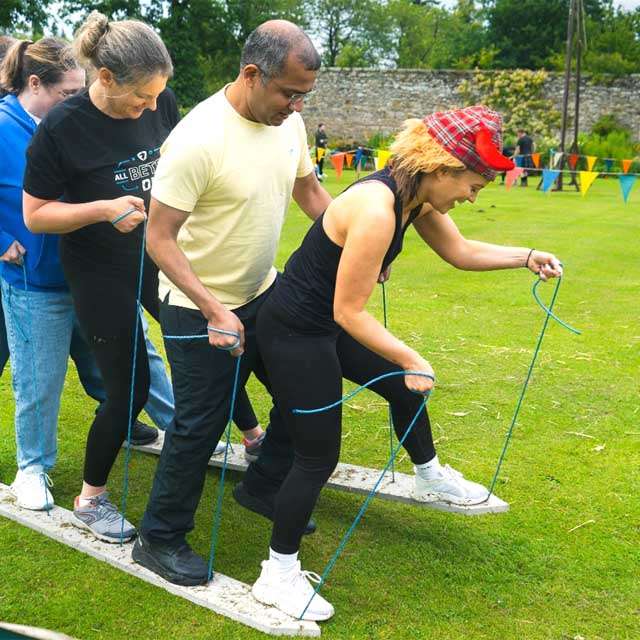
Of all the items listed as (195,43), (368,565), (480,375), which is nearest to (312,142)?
(195,43)

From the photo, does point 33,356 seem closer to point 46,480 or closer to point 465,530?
point 46,480

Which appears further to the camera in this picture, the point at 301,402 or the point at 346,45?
the point at 346,45

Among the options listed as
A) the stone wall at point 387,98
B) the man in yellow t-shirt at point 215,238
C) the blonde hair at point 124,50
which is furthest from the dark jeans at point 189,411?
the stone wall at point 387,98

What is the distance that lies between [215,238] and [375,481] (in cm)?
137

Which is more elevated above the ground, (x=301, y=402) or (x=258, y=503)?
(x=301, y=402)

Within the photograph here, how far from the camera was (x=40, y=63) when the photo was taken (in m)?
3.06

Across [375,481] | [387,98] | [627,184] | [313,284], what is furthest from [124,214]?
[387,98]

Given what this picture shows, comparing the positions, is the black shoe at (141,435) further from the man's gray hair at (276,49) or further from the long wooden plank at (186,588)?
the man's gray hair at (276,49)

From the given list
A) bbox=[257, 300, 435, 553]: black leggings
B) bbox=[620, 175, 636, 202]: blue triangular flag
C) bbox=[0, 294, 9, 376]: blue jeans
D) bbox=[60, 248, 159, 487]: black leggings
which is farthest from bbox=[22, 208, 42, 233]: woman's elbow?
bbox=[620, 175, 636, 202]: blue triangular flag

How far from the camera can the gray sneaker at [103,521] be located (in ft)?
10.2

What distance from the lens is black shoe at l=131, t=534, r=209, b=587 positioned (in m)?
2.79

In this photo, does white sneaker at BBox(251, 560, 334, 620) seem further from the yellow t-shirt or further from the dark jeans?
the yellow t-shirt

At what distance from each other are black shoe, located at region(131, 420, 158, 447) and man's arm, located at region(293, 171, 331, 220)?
4.75 feet

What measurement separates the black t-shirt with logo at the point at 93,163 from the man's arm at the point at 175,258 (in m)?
0.51
